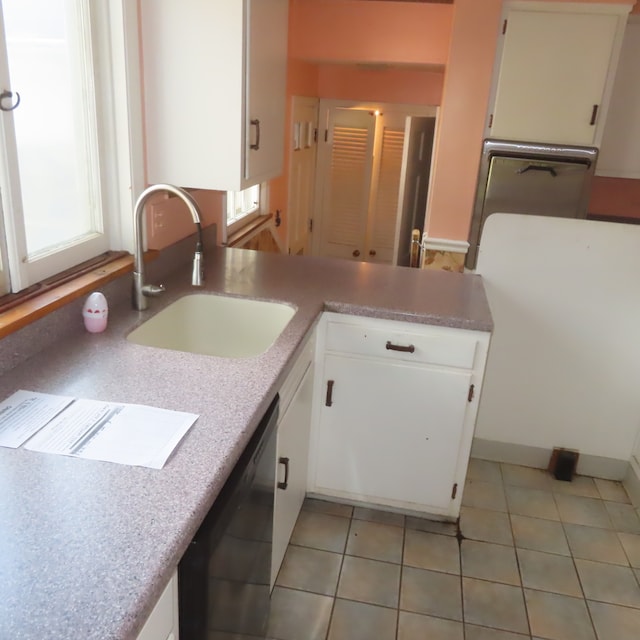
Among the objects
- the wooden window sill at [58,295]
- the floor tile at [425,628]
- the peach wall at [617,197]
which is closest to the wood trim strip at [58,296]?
the wooden window sill at [58,295]

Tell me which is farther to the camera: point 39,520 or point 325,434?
point 325,434

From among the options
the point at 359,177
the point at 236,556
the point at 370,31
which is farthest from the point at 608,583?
the point at 359,177

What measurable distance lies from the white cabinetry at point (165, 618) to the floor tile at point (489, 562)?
1.35 metres

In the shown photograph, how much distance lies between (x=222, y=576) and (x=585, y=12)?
3075 millimetres

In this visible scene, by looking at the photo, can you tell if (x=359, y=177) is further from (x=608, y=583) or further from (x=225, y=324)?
(x=608, y=583)

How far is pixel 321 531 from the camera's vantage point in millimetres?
2180

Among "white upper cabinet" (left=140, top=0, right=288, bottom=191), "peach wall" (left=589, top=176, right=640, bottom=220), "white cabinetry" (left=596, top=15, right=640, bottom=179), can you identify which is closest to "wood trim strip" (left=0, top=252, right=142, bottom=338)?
"white upper cabinet" (left=140, top=0, right=288, bottom=191)

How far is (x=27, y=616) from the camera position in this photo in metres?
0.72

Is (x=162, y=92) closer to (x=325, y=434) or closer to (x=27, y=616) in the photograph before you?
(x=325, y=434)

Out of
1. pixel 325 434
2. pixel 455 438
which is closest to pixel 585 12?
pixel 455 438

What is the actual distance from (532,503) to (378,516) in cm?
66

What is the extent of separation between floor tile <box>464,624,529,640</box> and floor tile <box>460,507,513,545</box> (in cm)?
41

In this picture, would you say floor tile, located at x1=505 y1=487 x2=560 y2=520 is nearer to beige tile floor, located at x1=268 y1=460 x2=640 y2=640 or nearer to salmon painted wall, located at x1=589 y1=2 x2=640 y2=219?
beige tile floor, located at x1=268 y1=460 x2=640 y2=640

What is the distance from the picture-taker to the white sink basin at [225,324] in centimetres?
200
